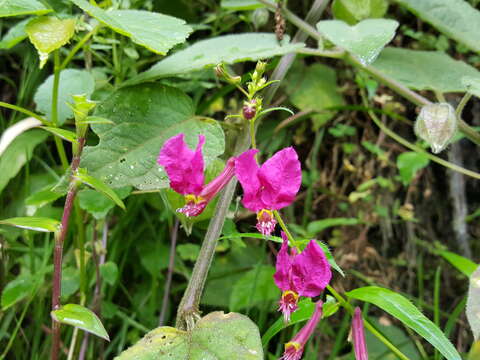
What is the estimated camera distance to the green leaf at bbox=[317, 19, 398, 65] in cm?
94

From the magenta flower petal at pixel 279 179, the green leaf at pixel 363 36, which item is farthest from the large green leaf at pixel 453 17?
Result: the magenta flower petal at pixel 279 179

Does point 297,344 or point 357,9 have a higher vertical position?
point 357,9

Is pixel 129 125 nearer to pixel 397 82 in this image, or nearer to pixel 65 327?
pixel 65 327

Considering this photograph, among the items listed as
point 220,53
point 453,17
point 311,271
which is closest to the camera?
point 311,271

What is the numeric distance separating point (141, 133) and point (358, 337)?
19.7 inches

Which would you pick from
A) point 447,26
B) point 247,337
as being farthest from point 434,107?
point 247,337

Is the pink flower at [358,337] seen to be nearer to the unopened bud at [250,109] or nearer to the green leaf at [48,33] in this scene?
the unopened bud at [250,109]

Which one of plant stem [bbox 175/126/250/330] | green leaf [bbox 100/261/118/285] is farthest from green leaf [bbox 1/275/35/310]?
plant stem [bbox 175/126/250/330]

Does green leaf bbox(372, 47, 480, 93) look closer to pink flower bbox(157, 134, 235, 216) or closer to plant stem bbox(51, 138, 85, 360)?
pink flower bbox(157, 134, 235, 216)

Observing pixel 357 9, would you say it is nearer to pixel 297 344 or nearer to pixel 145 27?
pixel 145 27

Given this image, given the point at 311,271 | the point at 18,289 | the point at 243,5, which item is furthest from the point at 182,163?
the point at 243,5

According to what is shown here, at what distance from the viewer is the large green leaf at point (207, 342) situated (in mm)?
720

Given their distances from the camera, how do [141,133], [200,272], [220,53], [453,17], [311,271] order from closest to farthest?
[311,271] → [200,272] → [141,133] → [220,53] → [453,17]

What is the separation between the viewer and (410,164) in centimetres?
143
